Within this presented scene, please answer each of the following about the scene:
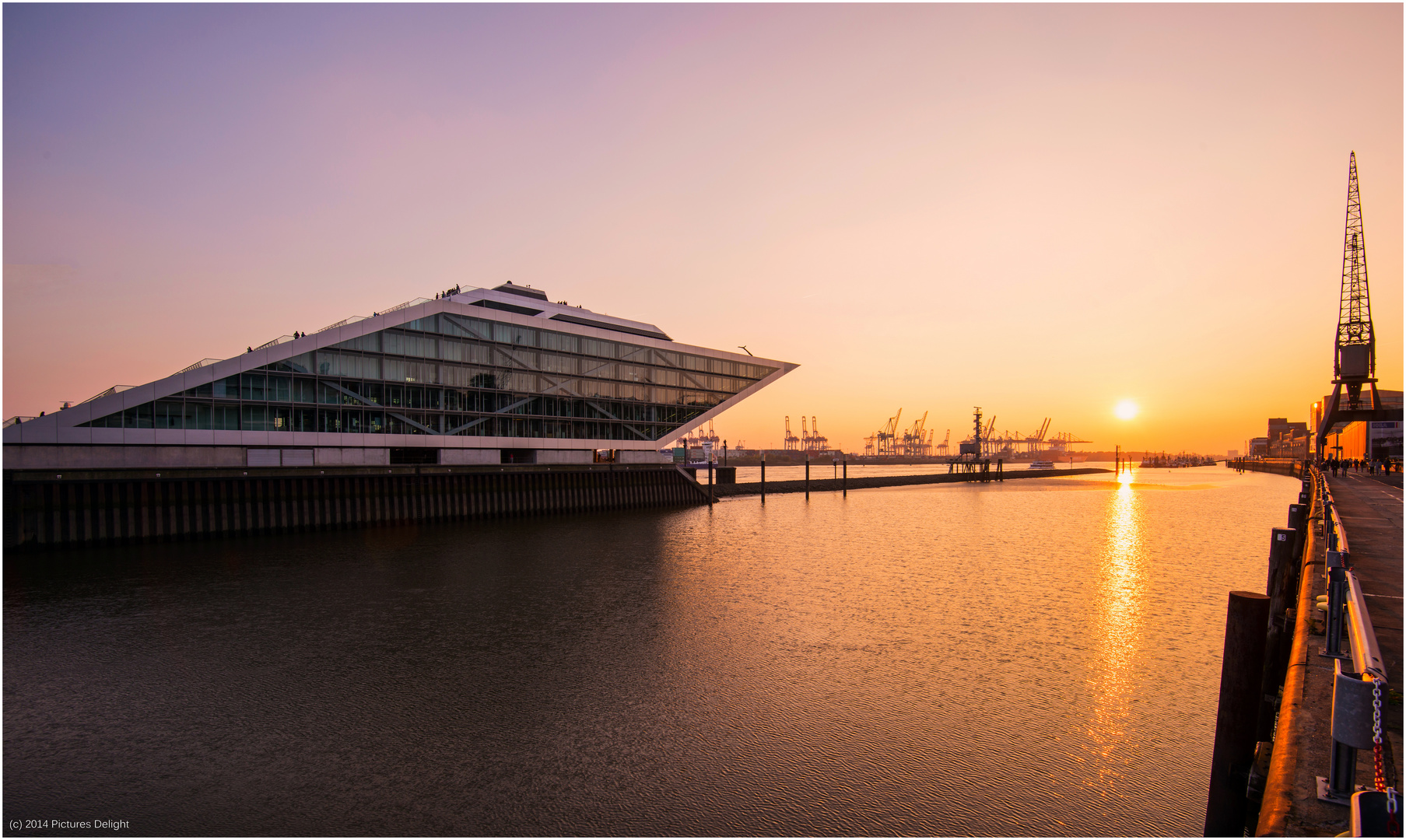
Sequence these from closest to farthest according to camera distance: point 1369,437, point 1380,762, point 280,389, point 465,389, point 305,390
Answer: point 1380,762 < point 280,389 < point 305,390 < point 465,389 < point 1369,437

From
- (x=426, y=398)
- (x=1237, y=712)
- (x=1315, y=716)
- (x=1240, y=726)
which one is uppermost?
(x=426, y=398)

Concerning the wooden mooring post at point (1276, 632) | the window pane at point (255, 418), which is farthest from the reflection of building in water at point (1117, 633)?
the window pane at point (255, 418)

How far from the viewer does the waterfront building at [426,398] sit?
1598 inches

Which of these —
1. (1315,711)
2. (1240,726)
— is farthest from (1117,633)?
(1315,711)

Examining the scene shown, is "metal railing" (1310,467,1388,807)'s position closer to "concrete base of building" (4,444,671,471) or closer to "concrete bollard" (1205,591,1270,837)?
"concrete bollard" (1205,591,1270,837)

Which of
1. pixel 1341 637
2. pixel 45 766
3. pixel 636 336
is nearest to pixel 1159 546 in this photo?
pixel 1341 637

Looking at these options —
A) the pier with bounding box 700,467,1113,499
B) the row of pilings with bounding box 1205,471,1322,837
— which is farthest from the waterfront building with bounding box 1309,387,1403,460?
the row of pilings with bounding box 1205,471,1322,837

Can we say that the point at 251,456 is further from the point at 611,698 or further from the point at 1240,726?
the point at 1240,726

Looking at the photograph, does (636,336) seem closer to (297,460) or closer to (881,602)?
(297,460)

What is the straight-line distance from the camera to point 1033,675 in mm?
13562

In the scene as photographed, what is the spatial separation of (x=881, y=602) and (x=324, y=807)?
15701 millimetres

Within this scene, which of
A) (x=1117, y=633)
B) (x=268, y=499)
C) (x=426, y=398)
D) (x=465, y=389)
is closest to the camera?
(x=1117, y=633)

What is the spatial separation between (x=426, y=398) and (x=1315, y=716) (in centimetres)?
5543

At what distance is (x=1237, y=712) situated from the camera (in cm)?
794
